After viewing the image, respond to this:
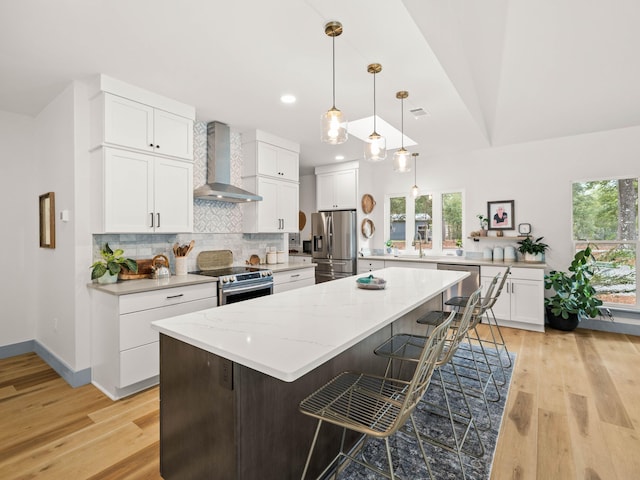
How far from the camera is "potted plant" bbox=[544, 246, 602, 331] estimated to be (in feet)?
13.5

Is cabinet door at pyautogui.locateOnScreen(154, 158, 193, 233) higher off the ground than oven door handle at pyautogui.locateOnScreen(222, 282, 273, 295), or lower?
higher

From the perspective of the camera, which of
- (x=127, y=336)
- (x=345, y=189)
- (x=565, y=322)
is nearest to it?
(x=127, y=336)

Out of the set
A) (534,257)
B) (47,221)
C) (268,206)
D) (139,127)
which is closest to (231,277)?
(268,206)

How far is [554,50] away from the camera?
254 cm

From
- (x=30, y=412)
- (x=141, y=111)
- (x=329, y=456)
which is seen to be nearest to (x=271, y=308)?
(x=329, y=456)

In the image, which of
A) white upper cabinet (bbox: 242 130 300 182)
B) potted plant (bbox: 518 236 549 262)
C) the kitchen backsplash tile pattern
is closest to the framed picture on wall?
potted plant (bbox: 518 236 549 262)

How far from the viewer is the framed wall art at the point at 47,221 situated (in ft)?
10.4

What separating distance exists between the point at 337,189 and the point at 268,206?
6.68ft

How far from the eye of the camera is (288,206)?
4668mm

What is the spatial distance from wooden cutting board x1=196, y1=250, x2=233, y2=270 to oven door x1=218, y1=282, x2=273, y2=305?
2.31 feet

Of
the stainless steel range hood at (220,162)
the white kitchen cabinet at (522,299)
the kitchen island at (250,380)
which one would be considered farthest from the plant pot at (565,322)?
the stainless steel range hood at (220,162)

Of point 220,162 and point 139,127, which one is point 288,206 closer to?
point 220,162

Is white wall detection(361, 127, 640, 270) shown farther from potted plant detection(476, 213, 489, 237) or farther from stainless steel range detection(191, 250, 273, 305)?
stainless steel range detection(191, 250, 273, 305)

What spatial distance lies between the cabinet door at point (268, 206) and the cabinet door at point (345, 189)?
180 centimetres
